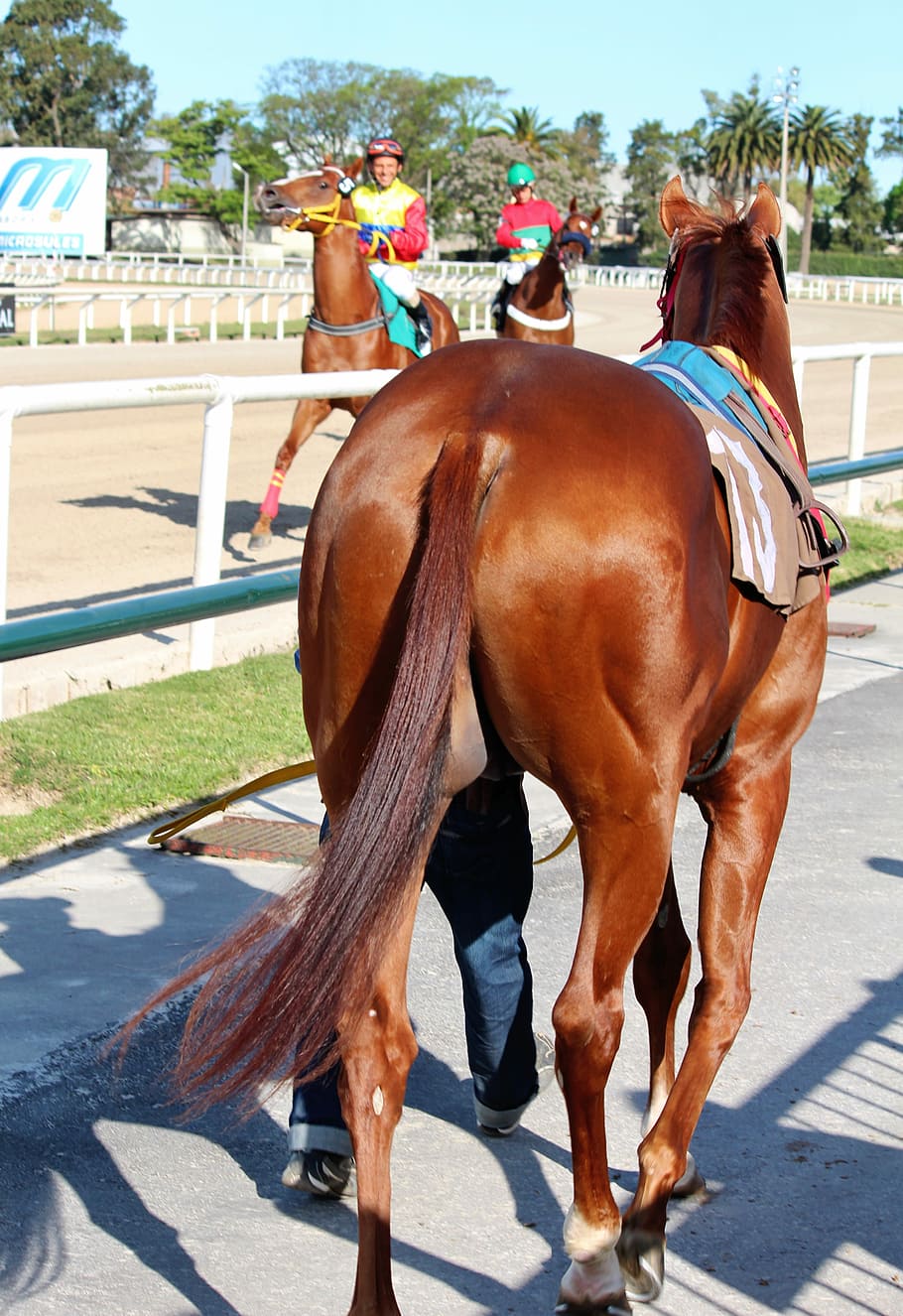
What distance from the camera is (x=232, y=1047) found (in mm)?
2682

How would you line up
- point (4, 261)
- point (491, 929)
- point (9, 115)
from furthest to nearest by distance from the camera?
point (9, 115)
point (4, 261)
point (491, 929)

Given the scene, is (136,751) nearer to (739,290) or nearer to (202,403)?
(202,403)

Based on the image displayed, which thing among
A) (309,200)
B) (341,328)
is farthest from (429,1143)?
(309,200)

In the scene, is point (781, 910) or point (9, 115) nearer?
point (781, 910)

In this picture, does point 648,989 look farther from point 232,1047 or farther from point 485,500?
point 485,500

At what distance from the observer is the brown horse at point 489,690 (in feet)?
8.56

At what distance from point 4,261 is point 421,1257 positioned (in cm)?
4479

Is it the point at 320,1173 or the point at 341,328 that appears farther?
the point at 341,328

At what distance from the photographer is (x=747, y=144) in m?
92.5

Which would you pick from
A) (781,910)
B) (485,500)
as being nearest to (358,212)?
(781,910)

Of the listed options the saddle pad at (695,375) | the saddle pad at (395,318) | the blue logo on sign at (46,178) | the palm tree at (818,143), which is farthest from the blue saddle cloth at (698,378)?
the palm tree at (818,143)

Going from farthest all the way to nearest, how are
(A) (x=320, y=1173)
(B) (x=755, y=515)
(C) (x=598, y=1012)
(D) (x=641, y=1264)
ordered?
(A) (x=320, y=1173), (B) (x=755, y=515), (D) (x=641, y=1264), (C) (x=598, y=1012)

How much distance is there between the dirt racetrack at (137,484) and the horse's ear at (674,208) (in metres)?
3.25

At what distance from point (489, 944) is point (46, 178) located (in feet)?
144
